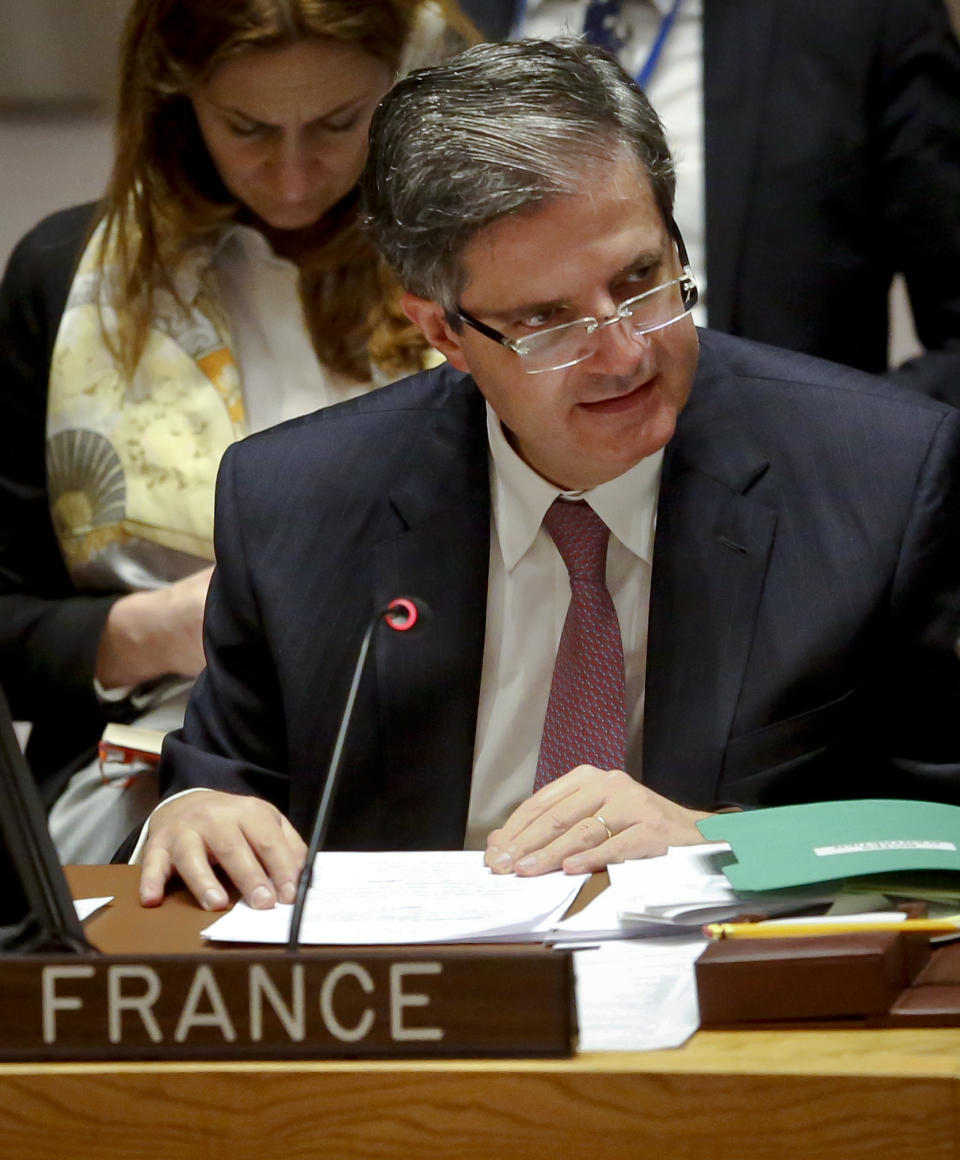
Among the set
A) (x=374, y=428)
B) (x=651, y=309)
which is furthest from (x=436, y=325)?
(x=651, y=309)

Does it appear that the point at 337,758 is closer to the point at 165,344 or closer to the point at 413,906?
the point at 413,906

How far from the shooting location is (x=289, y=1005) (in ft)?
3.34

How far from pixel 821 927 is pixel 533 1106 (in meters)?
0.28

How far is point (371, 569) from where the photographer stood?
183 cm

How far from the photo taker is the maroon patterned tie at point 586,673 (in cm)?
173

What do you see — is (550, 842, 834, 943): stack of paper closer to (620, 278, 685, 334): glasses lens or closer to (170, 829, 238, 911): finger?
(170, 829, 238, 911): finger

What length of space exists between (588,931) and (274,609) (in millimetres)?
703

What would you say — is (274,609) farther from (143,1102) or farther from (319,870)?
(143,1102)

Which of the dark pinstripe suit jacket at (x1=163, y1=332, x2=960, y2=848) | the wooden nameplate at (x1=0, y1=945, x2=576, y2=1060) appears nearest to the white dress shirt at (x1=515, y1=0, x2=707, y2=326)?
the dark pinstripe suit jacket at (x1=163, y1=332, x2=960, y2=848)

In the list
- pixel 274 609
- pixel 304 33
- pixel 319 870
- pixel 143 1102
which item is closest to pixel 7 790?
pixel 143 1102

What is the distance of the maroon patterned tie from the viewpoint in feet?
5.68

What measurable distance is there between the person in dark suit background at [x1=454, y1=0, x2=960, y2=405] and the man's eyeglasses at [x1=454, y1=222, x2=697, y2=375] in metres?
0.78

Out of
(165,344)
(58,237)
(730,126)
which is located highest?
(730,126)

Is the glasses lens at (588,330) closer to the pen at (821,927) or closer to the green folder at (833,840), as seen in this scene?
the green folder at (833,840)
